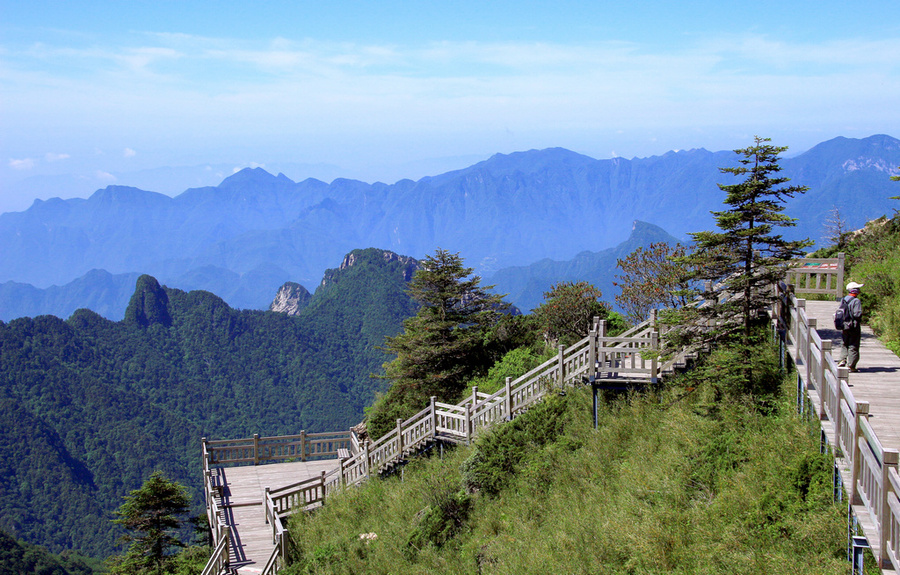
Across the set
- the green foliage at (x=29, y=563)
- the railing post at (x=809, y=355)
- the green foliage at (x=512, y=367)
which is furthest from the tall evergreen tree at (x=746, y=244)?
the green foliage at (x=29, y=563)

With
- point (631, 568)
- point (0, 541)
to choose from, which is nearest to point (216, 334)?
point (0, 541)

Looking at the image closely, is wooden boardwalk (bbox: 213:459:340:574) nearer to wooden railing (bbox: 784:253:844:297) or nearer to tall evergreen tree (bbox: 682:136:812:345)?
tall evergreen tree (bbox: 682:136:812:345)

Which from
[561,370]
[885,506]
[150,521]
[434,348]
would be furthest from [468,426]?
[150,521]

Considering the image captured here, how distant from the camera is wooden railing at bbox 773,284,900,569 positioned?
606cm

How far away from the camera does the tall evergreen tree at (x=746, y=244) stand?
1250 centimetres

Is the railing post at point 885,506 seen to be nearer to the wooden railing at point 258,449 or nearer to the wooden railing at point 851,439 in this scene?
the wooden railing at point 851,439

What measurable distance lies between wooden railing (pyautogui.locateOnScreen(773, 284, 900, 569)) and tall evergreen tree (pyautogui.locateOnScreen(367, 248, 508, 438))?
53.1 ft

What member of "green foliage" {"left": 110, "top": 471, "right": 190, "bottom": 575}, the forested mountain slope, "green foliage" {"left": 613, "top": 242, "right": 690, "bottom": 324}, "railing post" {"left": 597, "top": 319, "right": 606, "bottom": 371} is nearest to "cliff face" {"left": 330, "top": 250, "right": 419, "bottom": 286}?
the forested mountain slope

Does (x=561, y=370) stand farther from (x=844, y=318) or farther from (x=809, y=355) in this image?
(x=809, y=355)

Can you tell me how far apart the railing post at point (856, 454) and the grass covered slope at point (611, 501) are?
76cm

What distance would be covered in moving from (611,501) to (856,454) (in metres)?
4.92

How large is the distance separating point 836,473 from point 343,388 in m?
139

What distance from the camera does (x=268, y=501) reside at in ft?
59.3

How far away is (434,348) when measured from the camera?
86.2 ft
